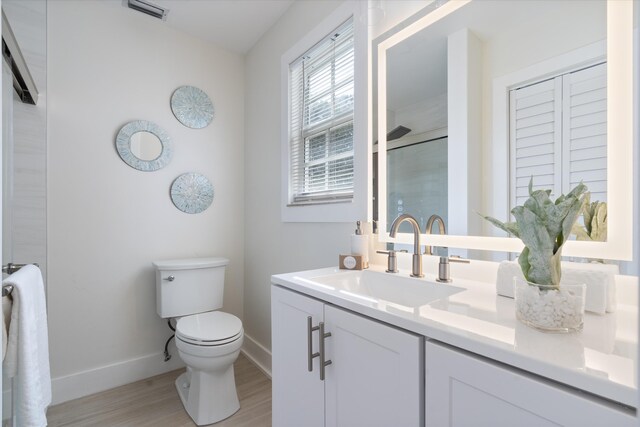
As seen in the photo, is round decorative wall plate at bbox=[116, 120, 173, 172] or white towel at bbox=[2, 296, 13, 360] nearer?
white towel at bbox=[2, 296, 13, 360]

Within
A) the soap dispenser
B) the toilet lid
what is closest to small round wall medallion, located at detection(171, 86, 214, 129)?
the toilet lid

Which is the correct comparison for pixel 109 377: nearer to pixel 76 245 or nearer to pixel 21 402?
pixel 76 245

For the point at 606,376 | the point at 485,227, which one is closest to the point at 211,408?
the point at 485,227

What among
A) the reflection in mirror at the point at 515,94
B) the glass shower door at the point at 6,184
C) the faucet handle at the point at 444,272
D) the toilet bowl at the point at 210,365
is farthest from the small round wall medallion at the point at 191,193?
the faucet handle at the point at 444,272

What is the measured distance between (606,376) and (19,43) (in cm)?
209

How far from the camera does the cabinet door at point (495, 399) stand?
1.54 feet

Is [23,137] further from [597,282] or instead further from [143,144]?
Answer: [597,282]

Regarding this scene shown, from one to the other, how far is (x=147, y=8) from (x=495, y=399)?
2.66m

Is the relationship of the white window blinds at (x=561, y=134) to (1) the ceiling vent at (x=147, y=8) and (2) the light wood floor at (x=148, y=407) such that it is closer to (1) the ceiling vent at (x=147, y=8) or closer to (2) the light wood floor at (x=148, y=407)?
(2) the light wood floor at (x=148, y=407)

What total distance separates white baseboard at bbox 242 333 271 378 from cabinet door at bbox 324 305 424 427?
4.41ft

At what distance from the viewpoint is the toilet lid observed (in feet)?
5.31

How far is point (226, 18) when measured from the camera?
2.12 meters

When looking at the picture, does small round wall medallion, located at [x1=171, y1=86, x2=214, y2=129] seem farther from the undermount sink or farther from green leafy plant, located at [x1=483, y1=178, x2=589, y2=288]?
green leafy plant, located at [x1=483, y1=178, x2=589, y2=288]

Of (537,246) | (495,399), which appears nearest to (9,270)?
(495,399)
